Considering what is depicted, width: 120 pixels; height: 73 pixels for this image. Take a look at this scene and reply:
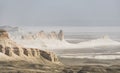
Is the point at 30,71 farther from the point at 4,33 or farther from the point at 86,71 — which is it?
the point at 4,33

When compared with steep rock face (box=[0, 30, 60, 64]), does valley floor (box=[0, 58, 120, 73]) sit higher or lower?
lower

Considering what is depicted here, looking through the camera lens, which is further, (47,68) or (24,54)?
(24,54)

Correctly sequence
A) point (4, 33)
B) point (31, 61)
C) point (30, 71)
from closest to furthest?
point (30, 71) → point (31, 61) → point (4, 33)

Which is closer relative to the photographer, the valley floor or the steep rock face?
the valley floor

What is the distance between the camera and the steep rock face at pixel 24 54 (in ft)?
502

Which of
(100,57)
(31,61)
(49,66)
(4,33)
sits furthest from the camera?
(100,57)

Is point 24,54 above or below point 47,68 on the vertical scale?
above

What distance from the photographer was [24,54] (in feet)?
517

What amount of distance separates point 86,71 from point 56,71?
21.7ft

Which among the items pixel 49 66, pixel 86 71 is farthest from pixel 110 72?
pixel 49 66

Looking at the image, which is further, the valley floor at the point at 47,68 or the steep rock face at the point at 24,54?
the steep rock face at the point at 24,54

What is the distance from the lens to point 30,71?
130 m

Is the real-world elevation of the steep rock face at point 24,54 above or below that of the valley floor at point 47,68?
above

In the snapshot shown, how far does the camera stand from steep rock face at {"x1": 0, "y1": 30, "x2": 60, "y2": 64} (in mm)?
153125
